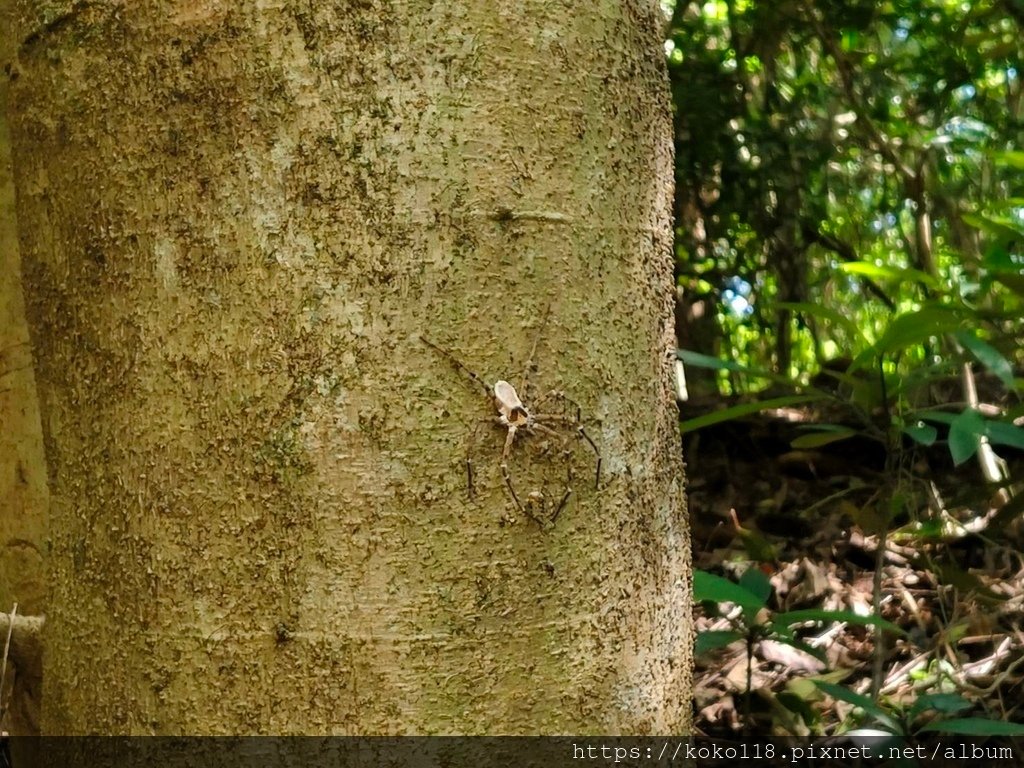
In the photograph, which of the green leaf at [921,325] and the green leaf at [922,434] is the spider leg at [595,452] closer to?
the green leaf at [921,325]

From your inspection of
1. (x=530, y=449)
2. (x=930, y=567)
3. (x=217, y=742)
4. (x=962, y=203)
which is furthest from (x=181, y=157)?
(x=962, y=203)

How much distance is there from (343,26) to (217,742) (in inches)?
23.6

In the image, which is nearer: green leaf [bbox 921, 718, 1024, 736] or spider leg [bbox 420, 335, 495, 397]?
spider leg [bbox 420, 335, 495, 397]

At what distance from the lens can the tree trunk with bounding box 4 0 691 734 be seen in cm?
81

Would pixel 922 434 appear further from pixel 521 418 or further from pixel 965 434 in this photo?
pixel 521 418

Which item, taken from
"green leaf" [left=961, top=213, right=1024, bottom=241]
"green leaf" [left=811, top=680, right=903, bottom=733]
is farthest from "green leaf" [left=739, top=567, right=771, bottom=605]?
"green leaf" [left=961, top=213, right=1024, bottom=241]

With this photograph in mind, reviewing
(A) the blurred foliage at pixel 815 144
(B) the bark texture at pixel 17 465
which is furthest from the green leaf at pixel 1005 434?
(B) the bark texture at pixel 17 465

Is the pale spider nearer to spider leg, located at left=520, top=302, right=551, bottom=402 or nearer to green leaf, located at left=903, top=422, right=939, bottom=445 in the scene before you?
spider leg, located at left=520, top=302, right=551, bottom=402

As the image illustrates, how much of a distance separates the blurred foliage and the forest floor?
47 cm

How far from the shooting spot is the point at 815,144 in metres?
3.60

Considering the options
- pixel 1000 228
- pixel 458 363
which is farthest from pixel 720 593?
pixel 1000 228

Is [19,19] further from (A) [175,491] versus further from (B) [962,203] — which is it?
(B) [962,203]

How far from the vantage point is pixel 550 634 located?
84 cm

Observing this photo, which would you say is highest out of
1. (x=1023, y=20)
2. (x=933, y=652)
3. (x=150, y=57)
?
(x=1023, y=20)
